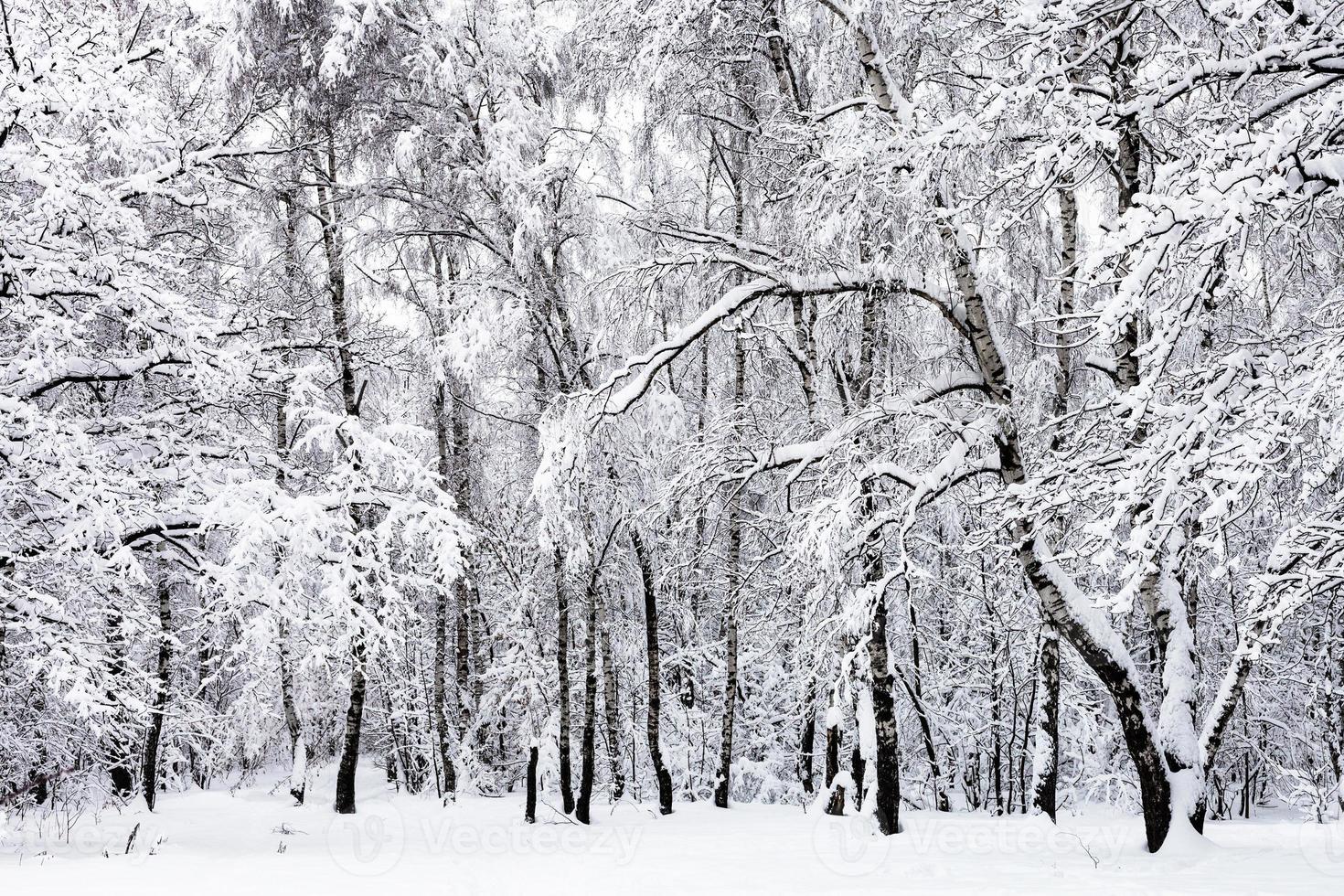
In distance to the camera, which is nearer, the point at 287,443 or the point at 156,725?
the point at 156,725

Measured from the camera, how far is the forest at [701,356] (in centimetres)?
476

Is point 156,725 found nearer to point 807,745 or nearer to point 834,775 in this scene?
point 834,775

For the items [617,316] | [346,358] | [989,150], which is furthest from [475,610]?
[989,150]

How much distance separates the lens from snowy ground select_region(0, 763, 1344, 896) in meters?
5.72

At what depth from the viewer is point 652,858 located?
26.2 ft

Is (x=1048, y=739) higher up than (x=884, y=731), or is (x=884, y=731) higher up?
(x=884, y=731)

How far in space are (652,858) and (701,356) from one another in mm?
8284

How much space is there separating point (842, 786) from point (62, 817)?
984cm

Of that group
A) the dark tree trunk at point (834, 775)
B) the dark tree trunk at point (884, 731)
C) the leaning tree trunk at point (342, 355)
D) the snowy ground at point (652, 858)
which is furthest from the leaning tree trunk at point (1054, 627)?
the leaning tree trunk at point (342, 355)

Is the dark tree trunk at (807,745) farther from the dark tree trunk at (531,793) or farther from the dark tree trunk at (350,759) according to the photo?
the dark tree trunk at (350,759)

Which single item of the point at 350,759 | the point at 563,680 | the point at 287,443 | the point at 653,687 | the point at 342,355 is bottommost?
the point at 350,759

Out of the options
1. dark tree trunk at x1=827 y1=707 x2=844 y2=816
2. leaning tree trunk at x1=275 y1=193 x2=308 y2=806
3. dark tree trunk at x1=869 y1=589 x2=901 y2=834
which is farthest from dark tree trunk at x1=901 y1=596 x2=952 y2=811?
leaning tree trunk at x1=275 y1=193 x2=308 y2=806

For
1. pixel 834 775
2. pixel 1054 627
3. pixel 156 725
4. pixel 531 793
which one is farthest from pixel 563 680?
pixel 1054 627

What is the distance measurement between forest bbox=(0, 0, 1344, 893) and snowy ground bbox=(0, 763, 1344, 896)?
41 cm
